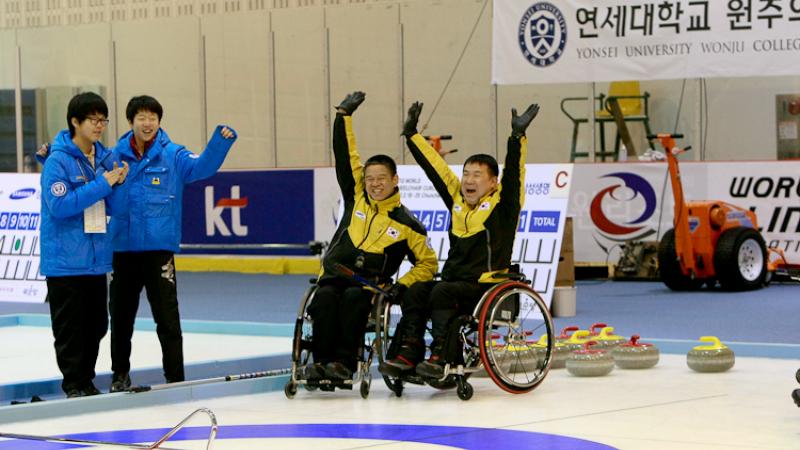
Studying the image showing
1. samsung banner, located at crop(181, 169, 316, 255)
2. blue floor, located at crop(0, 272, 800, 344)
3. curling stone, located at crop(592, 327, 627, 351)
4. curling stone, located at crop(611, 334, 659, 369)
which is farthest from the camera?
samsung banner, located at crop(181, 169, 316, 255)

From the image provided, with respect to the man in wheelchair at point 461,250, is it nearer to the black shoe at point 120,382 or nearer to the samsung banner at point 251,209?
the black shoe at point 120,382

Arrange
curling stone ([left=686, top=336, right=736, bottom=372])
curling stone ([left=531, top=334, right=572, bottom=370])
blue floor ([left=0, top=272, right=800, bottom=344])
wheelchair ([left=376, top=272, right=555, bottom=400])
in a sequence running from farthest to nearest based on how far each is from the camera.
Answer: blue floor ([left=0, top=272, right=800, bottom=344]) → curling stone ([left=686, top=336, right=736, bottom=372]) → curling stone ([left=531, top=334, right=572, bottom=370]) → wheelchair ([left=376, top=272, right=555, bottom=400])

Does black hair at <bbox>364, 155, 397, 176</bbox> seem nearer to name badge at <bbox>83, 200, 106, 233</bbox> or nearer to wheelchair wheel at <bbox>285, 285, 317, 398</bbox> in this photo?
wheelchair wheel at <bbox>285, 285, 317, 398</bbox>

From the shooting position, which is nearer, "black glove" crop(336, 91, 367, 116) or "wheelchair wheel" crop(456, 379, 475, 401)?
"wheelchair wheel" crop(456, 379, 475, 401)

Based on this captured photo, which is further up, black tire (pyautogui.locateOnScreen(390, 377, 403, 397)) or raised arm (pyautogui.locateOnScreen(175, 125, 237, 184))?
raised arm (pyautogui.locateOnScreen(175, 125, 237, 184))

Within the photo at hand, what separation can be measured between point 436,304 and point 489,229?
49cm

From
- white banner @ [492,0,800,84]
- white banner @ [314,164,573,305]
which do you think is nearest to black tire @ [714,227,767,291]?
white banner @ [492,0,800,84]

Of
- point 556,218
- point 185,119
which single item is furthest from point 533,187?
point 185,119

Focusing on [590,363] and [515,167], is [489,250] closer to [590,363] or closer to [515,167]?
[515,167]

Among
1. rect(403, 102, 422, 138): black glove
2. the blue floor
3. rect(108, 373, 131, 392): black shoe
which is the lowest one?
the blue floor

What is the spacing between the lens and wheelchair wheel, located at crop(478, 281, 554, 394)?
637 cm

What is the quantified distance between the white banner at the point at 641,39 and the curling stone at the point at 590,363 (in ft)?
18.5

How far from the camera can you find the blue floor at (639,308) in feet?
29.3

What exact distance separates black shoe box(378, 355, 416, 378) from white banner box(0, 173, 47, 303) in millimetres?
4124
